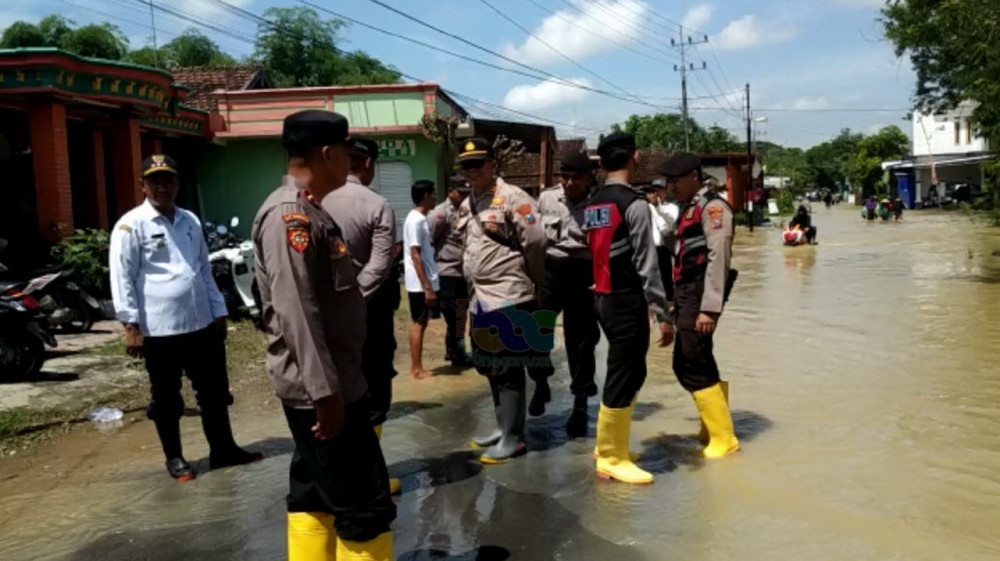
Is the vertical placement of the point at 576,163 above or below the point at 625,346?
above

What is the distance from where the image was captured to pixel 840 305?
1198 cm

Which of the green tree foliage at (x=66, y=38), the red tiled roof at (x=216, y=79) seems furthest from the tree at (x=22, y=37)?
the red tiled roof at (x=216, y=79)

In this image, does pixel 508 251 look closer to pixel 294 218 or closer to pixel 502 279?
pixel 502 279

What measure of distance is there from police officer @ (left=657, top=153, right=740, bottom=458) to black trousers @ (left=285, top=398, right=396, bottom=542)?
8.57 feet

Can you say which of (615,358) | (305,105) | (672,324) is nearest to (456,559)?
(615,358)

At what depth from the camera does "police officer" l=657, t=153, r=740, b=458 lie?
487 centimetres

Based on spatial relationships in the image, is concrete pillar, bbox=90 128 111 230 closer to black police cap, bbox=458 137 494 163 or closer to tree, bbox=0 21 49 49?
black police cap, bbox=458 137 494 163

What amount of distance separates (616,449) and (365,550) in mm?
2144

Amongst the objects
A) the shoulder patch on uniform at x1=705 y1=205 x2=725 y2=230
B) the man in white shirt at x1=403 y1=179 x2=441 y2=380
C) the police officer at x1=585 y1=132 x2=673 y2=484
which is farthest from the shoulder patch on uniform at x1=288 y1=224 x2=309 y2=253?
the man in white shirt at x1=403 y1=179 x2=441 y2=380

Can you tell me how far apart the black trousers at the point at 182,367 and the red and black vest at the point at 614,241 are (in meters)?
2.29

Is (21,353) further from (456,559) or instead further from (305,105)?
(305,105)

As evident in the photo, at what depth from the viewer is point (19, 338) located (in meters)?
7.05

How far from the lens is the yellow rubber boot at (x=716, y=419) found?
497 centimetres

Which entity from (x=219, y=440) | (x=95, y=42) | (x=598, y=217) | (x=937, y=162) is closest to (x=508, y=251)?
(x=598, y=217)
